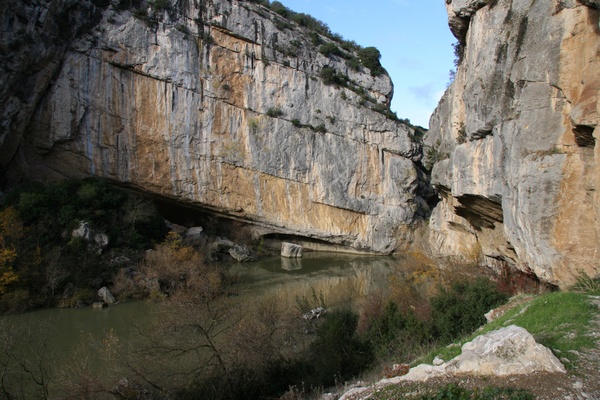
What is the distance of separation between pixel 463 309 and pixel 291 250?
20960 millimetres

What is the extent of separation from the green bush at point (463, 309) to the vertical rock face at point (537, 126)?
1.91 m

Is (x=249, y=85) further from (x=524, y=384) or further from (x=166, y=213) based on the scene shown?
(x=524, y=384)

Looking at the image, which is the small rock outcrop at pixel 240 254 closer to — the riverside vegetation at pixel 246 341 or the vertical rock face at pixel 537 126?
the riverside vegetation at pixel 246 341

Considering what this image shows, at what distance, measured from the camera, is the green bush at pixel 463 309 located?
11016 mm

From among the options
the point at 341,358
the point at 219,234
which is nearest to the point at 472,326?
the point at 341,358

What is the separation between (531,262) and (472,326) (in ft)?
8.15

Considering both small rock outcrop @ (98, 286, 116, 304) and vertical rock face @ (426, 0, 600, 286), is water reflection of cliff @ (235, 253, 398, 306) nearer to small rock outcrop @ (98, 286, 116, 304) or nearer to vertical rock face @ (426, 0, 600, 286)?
small rock outcrop @ (98, 286, 116, 304)

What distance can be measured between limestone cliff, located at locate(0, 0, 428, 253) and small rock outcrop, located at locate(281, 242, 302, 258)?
1.04m

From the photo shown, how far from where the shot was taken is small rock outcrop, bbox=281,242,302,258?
3169 centimetres

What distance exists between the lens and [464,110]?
1324cm

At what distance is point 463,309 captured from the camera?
1138 centimetres

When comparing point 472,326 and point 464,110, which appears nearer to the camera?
point 472,326

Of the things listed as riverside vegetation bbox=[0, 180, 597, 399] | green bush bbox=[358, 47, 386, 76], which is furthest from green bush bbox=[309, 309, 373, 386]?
green bush bbox=[358, 47, 386, 76]

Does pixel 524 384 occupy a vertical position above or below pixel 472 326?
above
